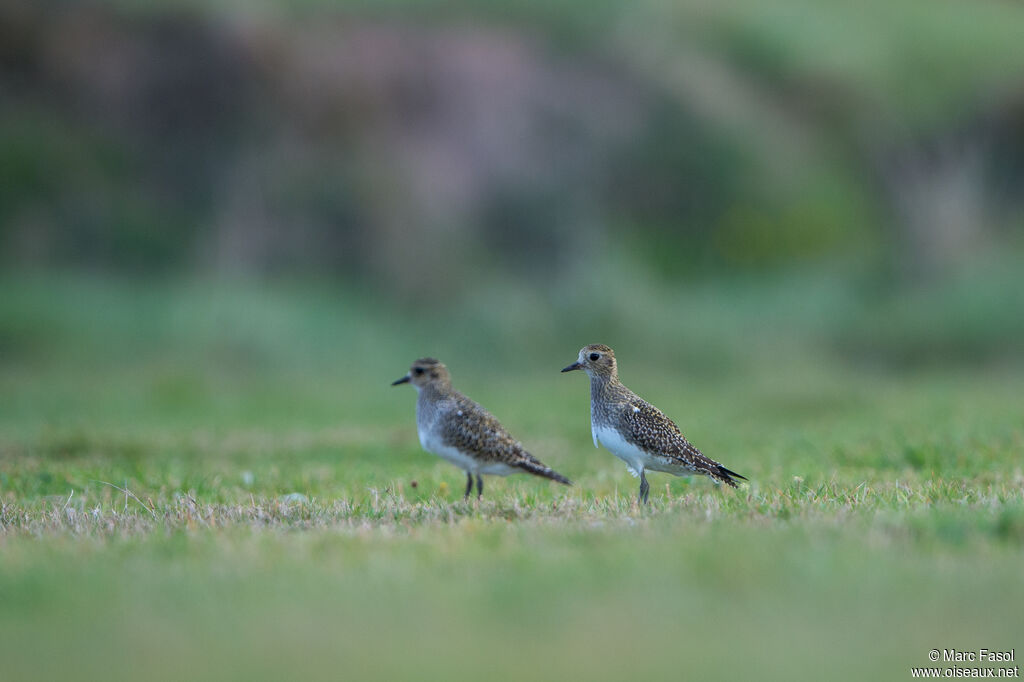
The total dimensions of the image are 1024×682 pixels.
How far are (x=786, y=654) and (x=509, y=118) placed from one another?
67.5 ft

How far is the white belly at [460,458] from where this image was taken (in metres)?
7.91

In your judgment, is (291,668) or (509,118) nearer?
(291,668)

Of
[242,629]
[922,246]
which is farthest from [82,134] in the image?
[242,629]

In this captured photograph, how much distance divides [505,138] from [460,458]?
1665cm

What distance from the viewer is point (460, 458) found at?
793 centimetres

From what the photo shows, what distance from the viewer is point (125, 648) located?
4.32 metres

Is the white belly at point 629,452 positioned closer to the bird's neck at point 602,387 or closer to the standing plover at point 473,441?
the bird's neck at point 602,387

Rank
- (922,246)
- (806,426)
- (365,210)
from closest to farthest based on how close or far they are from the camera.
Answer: (806,426)
(365,210)
(922,246)

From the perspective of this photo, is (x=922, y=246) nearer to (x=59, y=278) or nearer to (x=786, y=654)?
(x=59, y=278)

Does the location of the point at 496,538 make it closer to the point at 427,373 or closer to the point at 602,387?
the point at 602,387

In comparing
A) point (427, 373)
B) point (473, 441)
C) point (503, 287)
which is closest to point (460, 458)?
point (473, 441)

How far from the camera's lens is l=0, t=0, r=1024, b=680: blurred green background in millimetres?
5871

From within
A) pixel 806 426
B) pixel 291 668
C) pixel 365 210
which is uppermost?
pixel 365 210

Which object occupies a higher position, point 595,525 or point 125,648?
point 595,525
